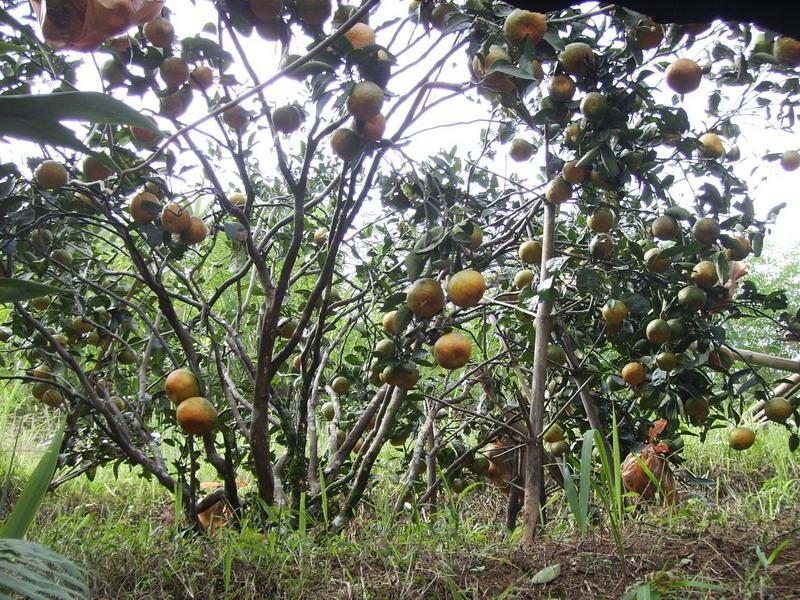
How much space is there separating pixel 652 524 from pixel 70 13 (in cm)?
179

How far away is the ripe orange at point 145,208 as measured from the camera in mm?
1769

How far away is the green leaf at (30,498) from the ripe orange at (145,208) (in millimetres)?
826

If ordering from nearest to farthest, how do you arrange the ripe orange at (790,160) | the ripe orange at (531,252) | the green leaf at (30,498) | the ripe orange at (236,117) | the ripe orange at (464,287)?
the green leaf at (30,498), the ripe orange at (464,287), the ripe orange at (236,117), the ripe orange at (531,252), the ripe orange at (790,160)

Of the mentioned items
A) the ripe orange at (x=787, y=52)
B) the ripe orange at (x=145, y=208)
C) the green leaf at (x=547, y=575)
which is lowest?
the green leaf at (x=547, y=575)

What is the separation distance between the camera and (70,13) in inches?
44.4

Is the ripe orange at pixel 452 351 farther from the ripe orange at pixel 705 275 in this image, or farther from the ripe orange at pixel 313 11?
the ripe orange at pixel 313 11

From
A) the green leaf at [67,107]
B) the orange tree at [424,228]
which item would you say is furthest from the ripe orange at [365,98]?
the green leaf at [67,107]

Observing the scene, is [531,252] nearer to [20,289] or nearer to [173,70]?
[173,70]

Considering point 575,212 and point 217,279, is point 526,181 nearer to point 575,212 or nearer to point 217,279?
point 575,212

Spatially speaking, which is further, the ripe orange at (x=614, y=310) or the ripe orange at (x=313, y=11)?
the ripe orange at (x=614, y=310)

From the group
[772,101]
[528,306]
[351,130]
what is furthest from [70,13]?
[772,101]

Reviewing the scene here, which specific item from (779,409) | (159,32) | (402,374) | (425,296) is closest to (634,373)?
(779,409)

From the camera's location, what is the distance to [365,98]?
1.37 metres

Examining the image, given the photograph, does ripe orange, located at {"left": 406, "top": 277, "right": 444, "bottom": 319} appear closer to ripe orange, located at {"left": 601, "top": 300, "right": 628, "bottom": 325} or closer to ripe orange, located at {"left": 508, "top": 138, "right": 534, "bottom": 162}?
ripe orange, located at {"left": 601, "top": 300, "right": 628, "bottom": 325}
